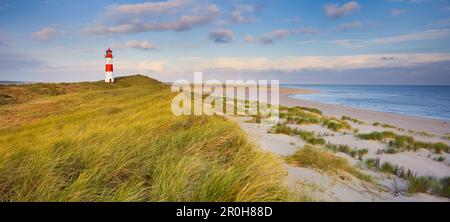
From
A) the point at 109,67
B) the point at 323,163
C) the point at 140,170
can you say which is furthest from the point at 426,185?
the point at 109,67

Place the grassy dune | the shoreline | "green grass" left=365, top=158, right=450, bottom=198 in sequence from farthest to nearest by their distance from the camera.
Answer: the shoreline, "green grass" left=365, top=158, right=450, bottom=198, the grassy dune

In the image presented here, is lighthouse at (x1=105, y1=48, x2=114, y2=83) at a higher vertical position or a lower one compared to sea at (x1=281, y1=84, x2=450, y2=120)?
higher

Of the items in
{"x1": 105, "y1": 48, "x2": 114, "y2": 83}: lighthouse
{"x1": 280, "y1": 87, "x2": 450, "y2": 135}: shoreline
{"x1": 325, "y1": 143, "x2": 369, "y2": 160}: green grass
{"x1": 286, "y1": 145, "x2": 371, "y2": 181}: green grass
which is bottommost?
{"x1": 280, "y1": 87, "x2": 450, "y2": 135}: shoreline

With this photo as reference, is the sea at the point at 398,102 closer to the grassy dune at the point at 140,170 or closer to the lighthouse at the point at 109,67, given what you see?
the grassy dune at the point at 140,170

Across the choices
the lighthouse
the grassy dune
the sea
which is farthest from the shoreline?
the lighthouse

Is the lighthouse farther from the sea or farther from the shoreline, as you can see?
the shoreline

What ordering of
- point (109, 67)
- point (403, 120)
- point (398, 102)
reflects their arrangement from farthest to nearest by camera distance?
point (109, 67), point (398, 102), point (403, 120)

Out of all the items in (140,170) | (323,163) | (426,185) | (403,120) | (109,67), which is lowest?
(403,120)


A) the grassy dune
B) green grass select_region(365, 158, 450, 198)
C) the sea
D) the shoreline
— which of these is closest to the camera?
the grassy dune

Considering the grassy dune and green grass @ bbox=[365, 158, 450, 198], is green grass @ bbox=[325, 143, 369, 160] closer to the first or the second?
green grass @ bbox=[365, 158, 450, 198]

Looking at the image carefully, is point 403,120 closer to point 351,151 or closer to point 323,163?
point 351,151

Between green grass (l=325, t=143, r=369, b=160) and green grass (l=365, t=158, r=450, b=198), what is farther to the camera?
green grass (l=325, t=143, r=369, b=160)
